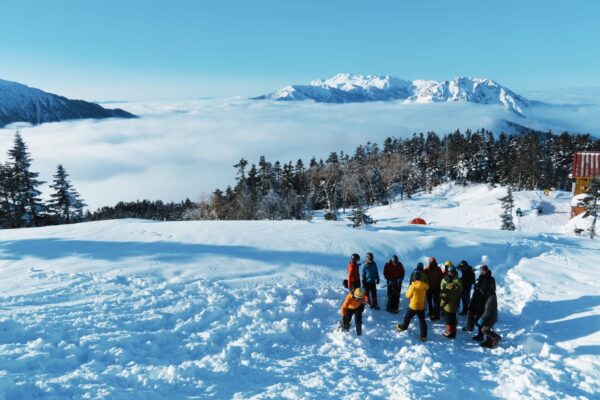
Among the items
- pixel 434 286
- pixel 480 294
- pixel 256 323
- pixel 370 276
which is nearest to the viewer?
pixel 480 294

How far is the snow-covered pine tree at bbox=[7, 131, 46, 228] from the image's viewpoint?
38.6m

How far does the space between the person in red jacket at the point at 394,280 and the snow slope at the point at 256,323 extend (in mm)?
630

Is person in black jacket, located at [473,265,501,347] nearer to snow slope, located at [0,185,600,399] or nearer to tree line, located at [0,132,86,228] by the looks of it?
snow slope, located at [0,185,600,399]

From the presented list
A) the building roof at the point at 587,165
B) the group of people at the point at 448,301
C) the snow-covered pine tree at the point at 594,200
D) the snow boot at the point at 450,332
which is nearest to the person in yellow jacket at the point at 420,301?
the group of people at the point at 448,301

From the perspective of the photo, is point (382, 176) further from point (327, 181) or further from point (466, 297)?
point (466, 297)

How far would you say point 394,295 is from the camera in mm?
11148

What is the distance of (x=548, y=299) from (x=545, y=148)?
83.4 m

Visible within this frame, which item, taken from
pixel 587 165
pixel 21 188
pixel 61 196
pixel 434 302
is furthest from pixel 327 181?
pixel 434 302

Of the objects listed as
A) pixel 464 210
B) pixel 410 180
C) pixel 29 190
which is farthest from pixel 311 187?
pixel 29 190

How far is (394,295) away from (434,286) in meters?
1.14

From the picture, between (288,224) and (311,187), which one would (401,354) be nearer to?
(288,224)

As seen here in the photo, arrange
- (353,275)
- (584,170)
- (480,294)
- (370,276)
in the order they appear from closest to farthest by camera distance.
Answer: (480,294) < (370,276) < (353,275) < (584,170)

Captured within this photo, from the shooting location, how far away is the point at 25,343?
8234 millimetres

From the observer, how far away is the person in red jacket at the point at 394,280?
11.1 meters
